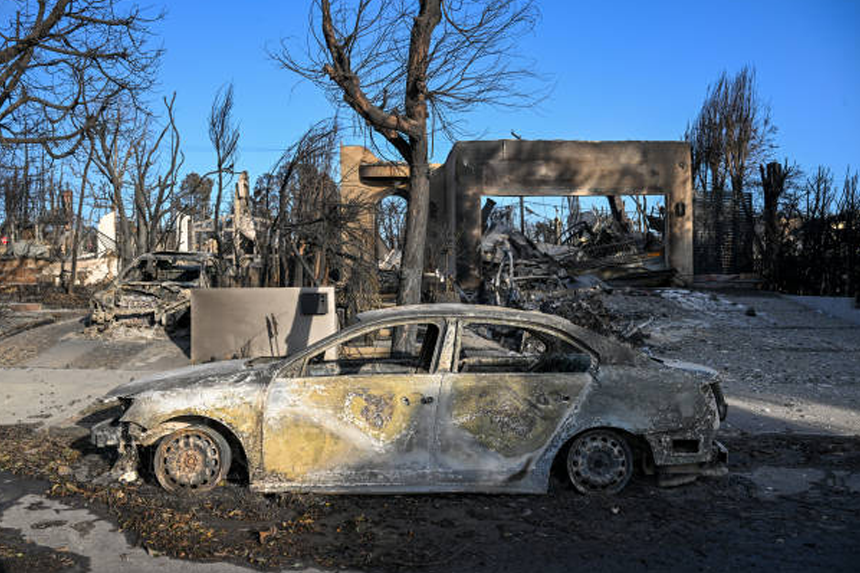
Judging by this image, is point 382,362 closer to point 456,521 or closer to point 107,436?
point 456,521

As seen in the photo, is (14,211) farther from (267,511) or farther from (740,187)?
(267,511)

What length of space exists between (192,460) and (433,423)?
5.96 ft

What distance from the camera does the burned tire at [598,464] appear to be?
5176mm


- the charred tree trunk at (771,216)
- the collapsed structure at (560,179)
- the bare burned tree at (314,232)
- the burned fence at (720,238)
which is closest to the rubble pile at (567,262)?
the collapsed structure at (560,179)

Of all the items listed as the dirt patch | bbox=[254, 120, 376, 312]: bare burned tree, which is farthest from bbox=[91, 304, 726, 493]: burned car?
bbox=[254, 120, 376, 312]: bare burned tree

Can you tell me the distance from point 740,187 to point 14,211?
3464 cm

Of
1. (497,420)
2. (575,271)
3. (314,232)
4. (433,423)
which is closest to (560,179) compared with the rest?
(575,271)

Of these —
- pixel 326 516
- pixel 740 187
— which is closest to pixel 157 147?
pixel 740 187

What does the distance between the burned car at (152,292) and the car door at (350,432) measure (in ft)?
29.8

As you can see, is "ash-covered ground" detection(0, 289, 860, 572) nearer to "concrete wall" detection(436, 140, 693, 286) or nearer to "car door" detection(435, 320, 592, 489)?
"car door" detection(435, 320, 592, 489)

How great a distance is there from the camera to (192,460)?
17.0 ft

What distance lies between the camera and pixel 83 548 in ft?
13.8

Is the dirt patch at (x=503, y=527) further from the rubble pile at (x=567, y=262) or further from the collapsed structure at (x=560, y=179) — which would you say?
the collapsed structure at (x=560, y=179)

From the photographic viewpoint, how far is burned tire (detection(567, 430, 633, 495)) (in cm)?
518
